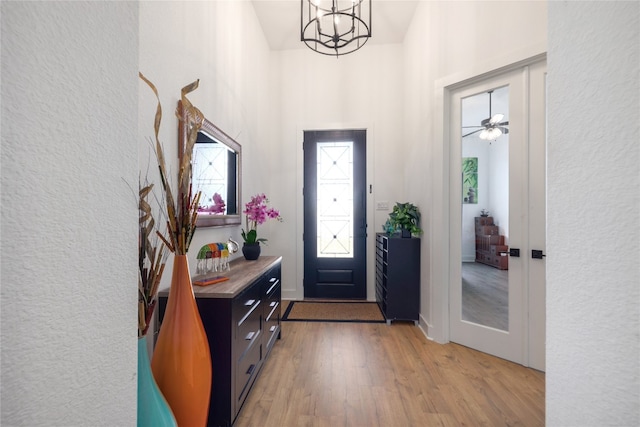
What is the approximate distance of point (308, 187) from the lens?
3.84 meters

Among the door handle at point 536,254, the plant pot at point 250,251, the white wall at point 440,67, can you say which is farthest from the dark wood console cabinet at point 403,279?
the plant pot at point 250,251

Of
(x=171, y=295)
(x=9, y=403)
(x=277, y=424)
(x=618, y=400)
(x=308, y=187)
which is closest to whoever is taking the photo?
(x=9, y=403)

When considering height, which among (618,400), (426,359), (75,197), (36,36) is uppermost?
(36,36)

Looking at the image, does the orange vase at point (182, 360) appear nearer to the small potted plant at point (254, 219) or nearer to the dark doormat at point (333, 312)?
the small potted plant at point (254, 219)

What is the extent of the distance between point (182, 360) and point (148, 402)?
164mm

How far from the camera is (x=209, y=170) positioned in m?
2.03

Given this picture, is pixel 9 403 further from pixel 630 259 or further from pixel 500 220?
pixel 500 220

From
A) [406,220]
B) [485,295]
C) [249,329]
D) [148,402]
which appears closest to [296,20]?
[406,220]

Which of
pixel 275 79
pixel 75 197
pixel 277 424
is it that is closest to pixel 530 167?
pixel 277 424

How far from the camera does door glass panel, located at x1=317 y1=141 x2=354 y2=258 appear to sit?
3814mm

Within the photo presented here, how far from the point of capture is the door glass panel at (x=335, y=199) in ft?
12.5

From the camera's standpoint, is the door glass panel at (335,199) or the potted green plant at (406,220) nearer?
the potted green plant at (406,220)

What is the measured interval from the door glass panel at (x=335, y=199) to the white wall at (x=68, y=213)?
3.18m

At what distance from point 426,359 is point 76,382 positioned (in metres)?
2.36
